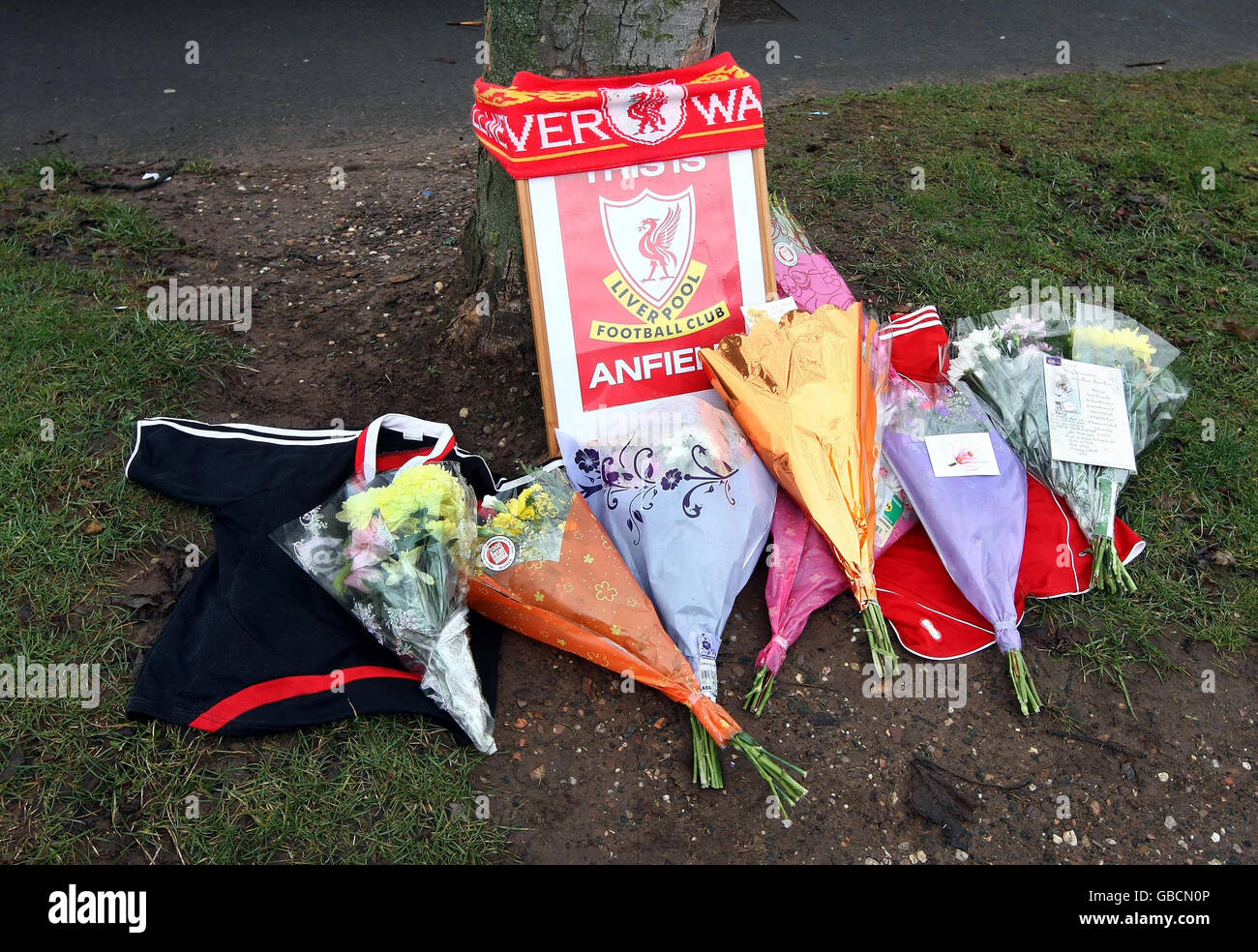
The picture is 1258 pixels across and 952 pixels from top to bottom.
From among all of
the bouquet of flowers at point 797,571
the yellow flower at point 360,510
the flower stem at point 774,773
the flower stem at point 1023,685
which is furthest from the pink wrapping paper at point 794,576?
the yellow flower at point 360,510

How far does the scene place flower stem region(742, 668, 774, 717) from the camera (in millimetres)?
2238

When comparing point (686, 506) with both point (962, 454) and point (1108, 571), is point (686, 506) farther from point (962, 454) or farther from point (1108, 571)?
point (1108, 571)

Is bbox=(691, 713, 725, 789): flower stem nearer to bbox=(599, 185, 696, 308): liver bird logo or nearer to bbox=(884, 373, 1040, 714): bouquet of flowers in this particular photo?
bbox=(884, 373, 1040, 714): bouquet of flowers

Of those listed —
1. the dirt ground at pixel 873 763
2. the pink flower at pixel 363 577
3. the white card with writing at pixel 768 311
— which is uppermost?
the white card with writing at pixel 768 311

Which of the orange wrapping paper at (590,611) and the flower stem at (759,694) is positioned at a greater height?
the orange wrapping paper at (590,611)

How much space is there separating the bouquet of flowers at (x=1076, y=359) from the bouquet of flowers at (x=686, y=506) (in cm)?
85

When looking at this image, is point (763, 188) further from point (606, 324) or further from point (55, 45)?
point (55, 45)

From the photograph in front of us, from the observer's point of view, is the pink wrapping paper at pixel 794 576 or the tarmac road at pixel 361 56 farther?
the tarmac road at pixel 361 56

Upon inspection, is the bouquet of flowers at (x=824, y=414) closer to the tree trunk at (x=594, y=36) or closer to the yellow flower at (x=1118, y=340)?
the yellow flower at (x=1118, y=340)

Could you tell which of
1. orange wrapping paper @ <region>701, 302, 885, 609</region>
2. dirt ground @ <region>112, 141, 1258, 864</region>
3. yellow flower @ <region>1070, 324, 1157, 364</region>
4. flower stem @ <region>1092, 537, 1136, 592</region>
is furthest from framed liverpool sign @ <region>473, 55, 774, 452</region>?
flower stem @ <region>1092, 537, 1136, 592</region>

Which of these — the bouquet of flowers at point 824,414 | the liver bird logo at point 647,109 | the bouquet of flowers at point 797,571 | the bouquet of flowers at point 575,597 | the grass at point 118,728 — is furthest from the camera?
the liver bird logo at point 647,109

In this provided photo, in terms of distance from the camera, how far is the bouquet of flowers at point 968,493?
93.0 inches

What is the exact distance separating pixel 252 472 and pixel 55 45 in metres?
4.58

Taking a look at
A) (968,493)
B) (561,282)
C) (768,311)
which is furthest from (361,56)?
(968,493)
